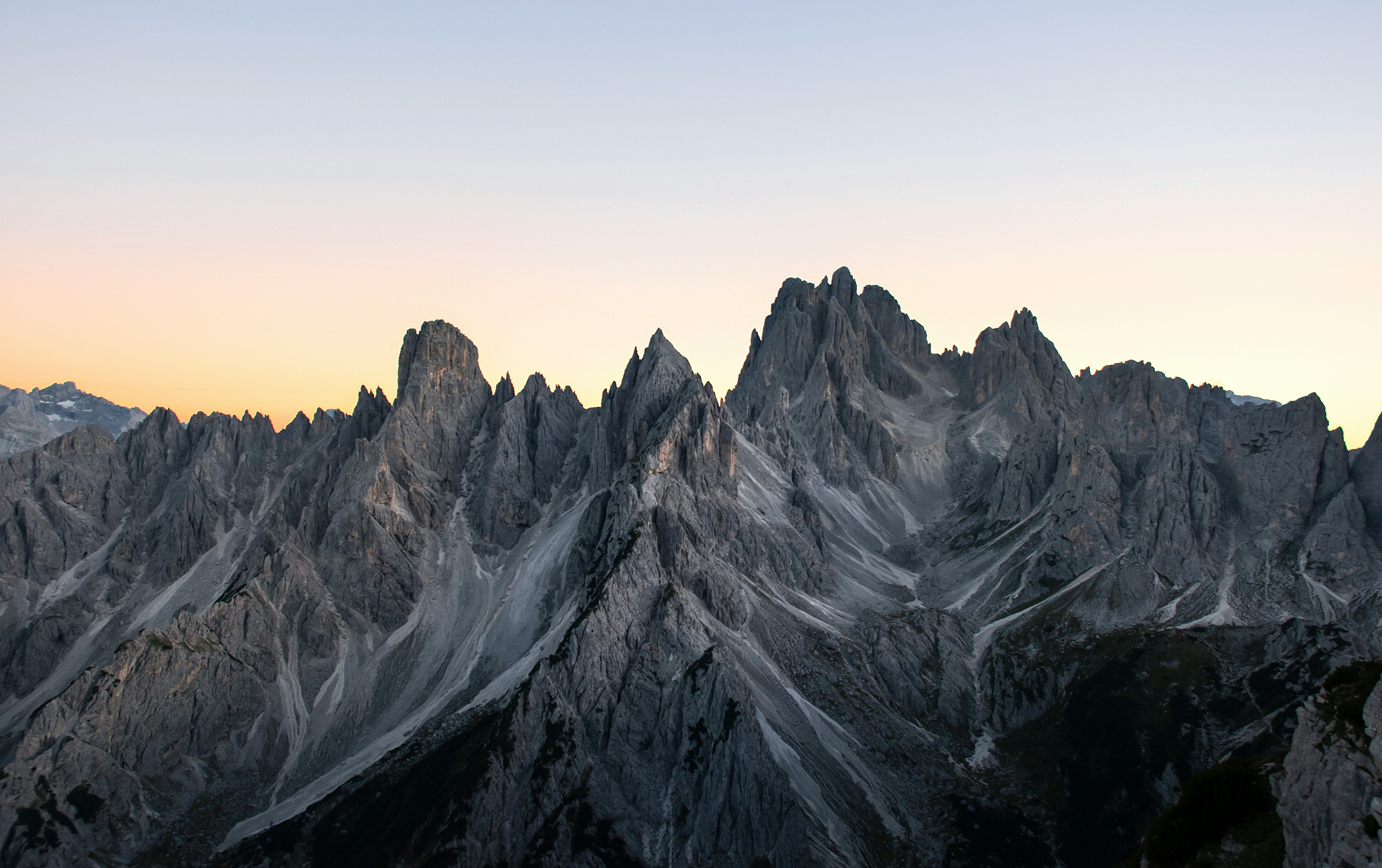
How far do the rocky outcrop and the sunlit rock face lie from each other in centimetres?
7002

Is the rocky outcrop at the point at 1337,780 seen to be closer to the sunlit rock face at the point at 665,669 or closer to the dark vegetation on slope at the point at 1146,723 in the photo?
the sunlit rock face at the point at 665,669

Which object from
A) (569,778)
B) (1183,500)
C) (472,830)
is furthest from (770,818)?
(1183,500)

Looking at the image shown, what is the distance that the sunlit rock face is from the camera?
114m

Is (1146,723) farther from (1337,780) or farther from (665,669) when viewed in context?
(1337,780)

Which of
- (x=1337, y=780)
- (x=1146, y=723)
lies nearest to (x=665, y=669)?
(x=1146, y=723)

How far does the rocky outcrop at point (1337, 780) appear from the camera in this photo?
3812 centimetres

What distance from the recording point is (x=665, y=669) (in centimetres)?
13000

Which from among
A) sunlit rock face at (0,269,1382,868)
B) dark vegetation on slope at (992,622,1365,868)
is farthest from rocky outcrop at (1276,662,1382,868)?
dark vegetation on slope at (992,622,1365,868)

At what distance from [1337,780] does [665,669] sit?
99.7m

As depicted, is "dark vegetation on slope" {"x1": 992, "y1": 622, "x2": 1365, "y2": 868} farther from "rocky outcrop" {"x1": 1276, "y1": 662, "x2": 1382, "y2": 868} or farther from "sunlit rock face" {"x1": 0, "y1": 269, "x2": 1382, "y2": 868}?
"rocky outcrop" {"x1": 1276, "y1": 662, "x2": 1382, "y2": 868}

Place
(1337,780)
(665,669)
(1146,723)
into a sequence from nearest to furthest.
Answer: (1337,780)
(1146,723)
(665,669)

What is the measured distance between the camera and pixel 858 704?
13825 cm

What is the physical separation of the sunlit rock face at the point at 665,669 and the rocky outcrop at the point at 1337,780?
70024 mm

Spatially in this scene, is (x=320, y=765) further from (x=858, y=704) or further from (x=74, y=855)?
(x=858, y=704)
